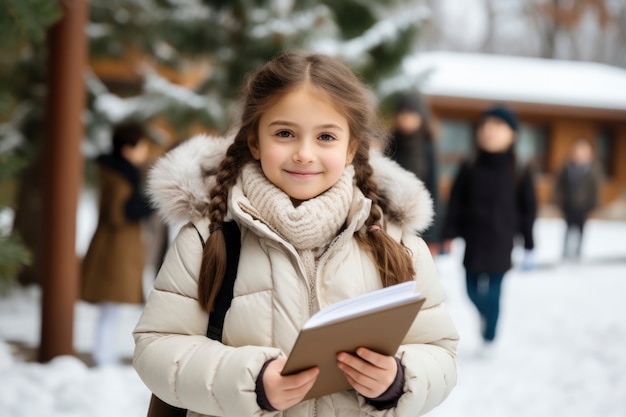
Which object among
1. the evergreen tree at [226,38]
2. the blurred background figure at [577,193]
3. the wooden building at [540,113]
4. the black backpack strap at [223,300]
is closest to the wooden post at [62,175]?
the evergreen tree at [226,38]

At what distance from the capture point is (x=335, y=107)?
182 cm

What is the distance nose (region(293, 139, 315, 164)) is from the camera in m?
1.76

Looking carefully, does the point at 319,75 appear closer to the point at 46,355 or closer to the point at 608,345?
the point at 46,355

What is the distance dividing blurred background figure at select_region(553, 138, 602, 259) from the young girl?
10517 mm

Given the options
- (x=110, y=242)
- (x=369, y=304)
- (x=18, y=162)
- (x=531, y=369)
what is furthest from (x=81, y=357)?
(x=369, y=304)

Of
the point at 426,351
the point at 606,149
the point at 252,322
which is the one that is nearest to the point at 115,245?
the point at 252,322

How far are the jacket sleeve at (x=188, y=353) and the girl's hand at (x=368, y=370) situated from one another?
0.19 m

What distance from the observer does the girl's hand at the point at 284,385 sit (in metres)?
1.60

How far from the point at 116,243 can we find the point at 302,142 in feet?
12.2

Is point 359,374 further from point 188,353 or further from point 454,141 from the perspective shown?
point 454,141

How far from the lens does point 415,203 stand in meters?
1.96

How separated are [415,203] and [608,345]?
478 centimetres

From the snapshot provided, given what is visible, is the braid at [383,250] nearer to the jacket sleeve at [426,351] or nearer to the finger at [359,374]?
the jacket sleeve at [426,351]

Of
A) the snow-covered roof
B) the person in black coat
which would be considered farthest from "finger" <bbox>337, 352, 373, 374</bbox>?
the snow-covered roof
